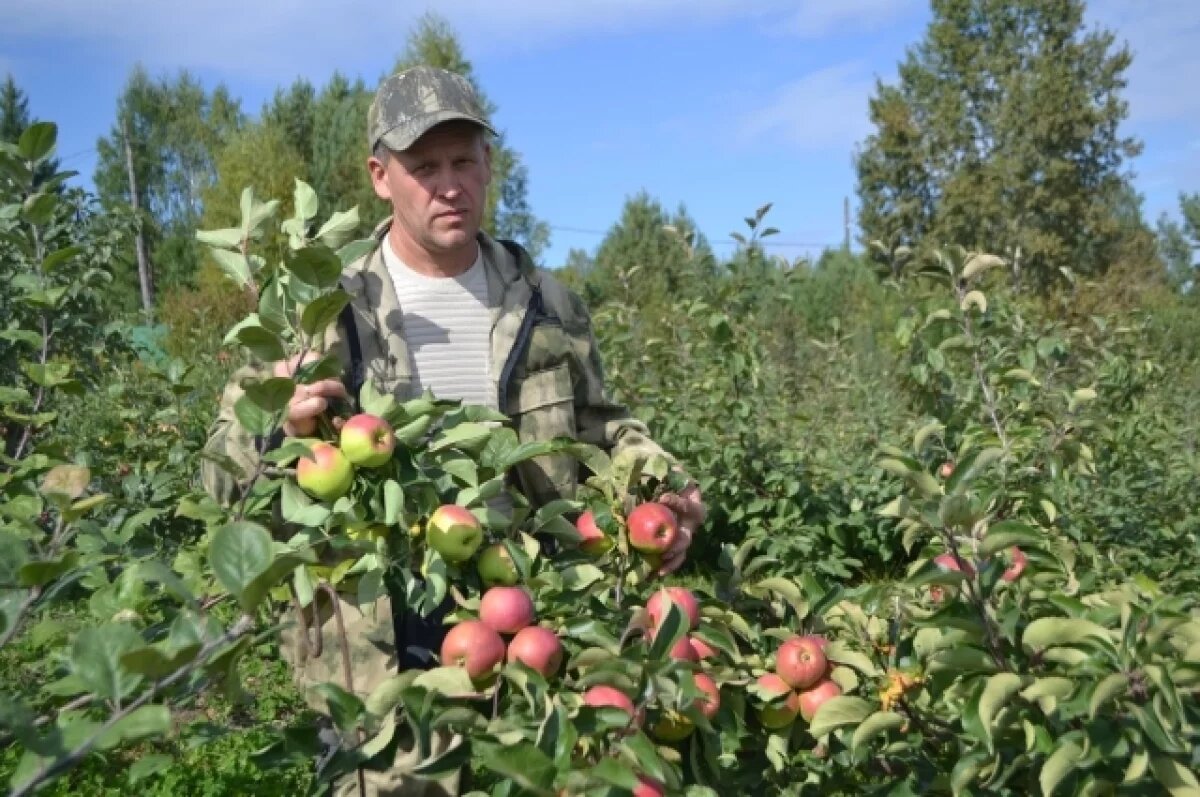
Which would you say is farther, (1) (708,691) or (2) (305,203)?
(2) (305,203)

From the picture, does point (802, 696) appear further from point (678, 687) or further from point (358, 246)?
point (358, 246)

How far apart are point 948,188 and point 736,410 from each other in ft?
51.9

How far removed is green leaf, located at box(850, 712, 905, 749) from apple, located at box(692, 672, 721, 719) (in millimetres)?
178

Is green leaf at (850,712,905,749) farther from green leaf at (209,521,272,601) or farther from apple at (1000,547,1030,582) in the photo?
green leaf at (209,521,272,601)

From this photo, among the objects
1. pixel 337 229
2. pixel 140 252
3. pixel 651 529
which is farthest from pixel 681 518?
pixel 140 252

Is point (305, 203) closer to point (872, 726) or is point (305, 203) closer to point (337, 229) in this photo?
point (337, 229)

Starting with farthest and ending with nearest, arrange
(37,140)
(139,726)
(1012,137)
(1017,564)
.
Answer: (1012,137), (37,140), (1017,564), (139,726)

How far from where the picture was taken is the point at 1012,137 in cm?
1867

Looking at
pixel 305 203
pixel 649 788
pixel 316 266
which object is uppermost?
pixel 305 203

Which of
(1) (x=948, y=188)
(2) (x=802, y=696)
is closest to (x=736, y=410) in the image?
(2) (x=802, y=696)

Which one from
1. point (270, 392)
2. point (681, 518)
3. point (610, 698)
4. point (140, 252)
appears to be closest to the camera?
point (610, 698)

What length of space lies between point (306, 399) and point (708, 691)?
0.69 metres

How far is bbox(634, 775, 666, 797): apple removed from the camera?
4.19ft

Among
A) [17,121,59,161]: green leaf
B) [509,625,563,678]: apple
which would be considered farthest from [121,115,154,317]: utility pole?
[509,625,563,678]: apple
